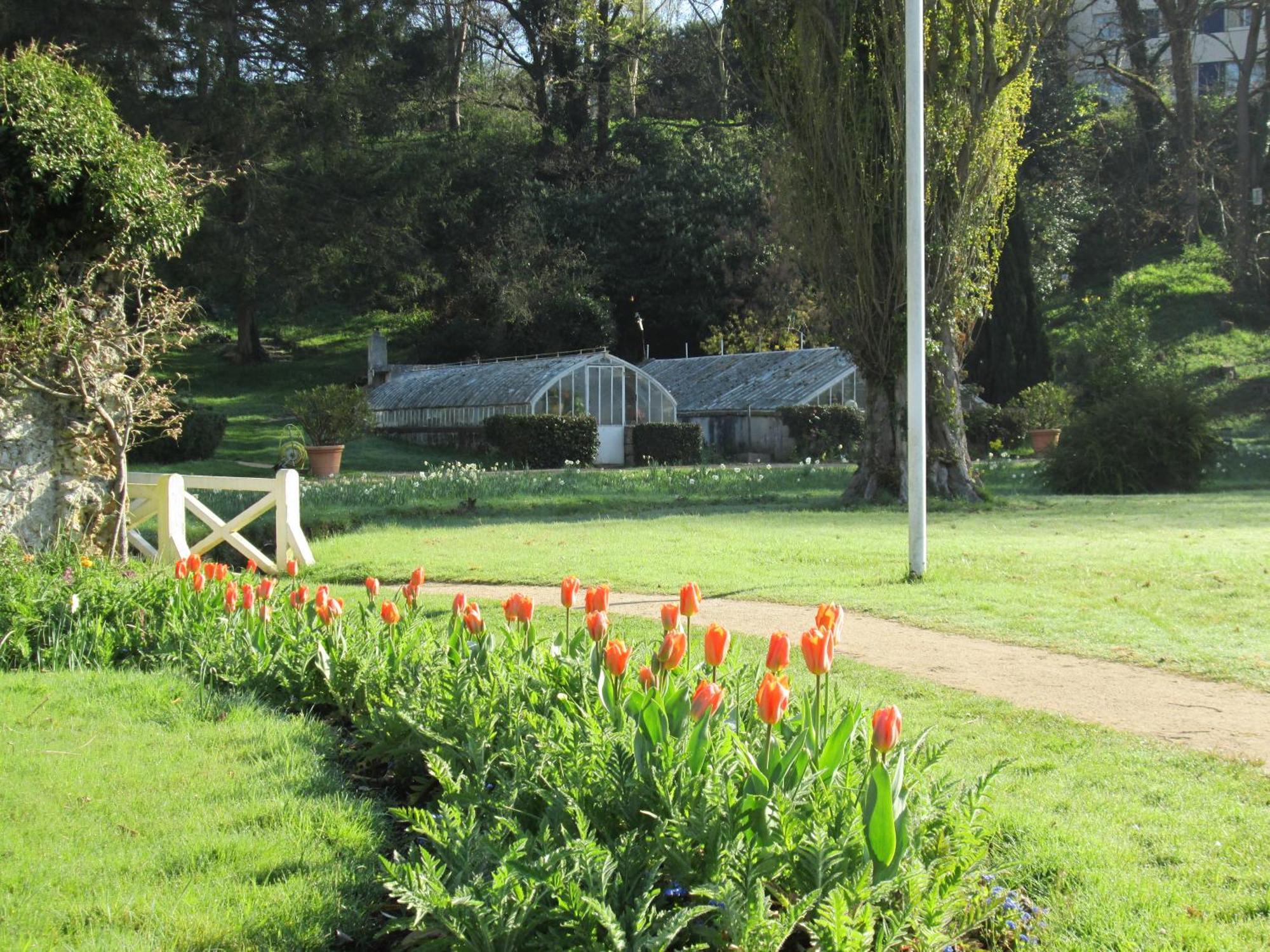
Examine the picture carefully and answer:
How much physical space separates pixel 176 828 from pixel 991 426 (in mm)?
28551

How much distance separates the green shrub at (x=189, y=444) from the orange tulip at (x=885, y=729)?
79.4 ft

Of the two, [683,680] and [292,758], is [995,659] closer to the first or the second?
[683,680]

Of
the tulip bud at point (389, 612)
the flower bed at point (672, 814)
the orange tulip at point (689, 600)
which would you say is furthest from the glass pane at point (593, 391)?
the orange tulip at point (689, 600)

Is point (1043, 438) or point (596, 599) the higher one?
point (1043, 438)

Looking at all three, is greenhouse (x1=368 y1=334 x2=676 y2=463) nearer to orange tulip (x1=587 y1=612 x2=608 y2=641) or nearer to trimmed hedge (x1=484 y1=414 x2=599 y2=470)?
trimmed hedge (x1=484 y1=414 x2=599 y2=470)

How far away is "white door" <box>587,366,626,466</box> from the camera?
31.3 metres

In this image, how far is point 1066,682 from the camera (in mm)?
6465

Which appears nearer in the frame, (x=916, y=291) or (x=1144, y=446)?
(x=916, y=291)

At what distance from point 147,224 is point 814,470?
16231 millimetres

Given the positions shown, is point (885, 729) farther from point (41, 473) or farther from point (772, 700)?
point (41, 473)

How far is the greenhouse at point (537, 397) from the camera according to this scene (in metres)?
30.8

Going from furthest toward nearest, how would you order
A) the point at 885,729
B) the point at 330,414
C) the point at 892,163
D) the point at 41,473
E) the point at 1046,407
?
the point at 1046,407 < the point at 330,414 < the point at 892,163 < the point at 41,473 < the point at 885,729

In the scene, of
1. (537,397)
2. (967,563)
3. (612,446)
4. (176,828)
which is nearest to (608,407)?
(612,446)

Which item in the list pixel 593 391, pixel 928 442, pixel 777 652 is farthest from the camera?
pixel 593 391
